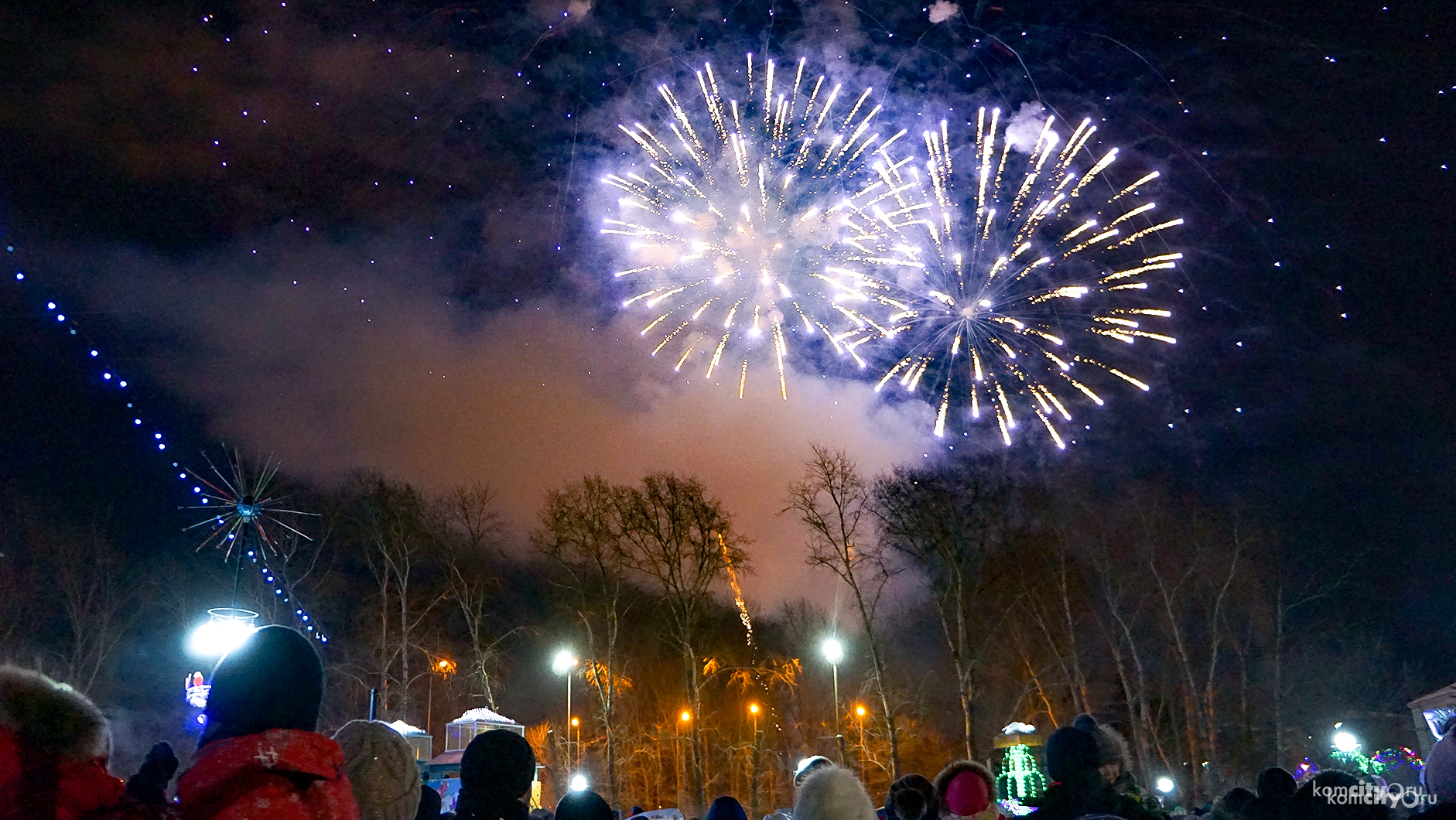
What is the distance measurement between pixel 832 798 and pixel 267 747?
3.10 meters

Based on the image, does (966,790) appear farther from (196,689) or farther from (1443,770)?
(196,689)

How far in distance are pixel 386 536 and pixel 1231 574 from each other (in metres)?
28.4

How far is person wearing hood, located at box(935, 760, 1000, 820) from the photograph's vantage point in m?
5.83

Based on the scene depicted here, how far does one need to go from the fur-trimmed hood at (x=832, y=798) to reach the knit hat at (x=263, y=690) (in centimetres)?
287

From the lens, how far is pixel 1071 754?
493 cm

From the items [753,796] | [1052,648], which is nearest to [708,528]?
[1052,648]

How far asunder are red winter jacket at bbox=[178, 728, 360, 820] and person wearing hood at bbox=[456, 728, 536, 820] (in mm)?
1785

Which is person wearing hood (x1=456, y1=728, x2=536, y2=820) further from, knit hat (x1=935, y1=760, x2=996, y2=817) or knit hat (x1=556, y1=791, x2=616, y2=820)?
knit hat (x1=935, y1=760, x2=996, y2=817)

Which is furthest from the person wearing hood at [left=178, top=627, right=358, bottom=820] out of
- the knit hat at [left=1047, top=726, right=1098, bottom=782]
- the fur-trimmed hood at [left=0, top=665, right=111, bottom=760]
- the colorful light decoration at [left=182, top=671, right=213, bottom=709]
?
the colorful light decoration at [left=182, top=671, right=213, bottom=709]

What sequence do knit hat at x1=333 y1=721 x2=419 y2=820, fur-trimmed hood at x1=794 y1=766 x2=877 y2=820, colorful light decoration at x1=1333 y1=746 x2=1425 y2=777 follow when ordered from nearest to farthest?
knit hat at x1=333 y1=721 x2=419 y2=820, fur-trimmed hood at x1=794 y1=766 x2=877 y2=820, colorful light decoration at x1=1333 y1=746 x2=1425 y2=777

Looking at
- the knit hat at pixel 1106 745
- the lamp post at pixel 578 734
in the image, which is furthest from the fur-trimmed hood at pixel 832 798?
the lamp post at pixel 578 734

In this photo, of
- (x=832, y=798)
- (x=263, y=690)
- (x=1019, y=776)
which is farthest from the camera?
(x=1019, y=776)

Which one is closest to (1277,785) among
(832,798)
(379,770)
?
(832,798)

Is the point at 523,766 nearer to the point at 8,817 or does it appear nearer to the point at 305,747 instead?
the point at 305,747
